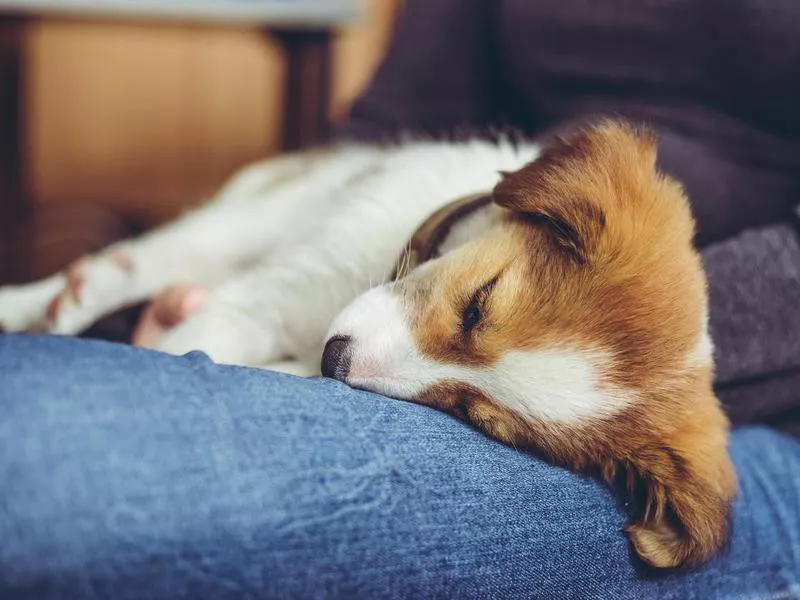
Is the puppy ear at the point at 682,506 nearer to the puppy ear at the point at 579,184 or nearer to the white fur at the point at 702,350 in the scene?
the white fur at the point at 702,350

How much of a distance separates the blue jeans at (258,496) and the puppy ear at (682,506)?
43 millimetres

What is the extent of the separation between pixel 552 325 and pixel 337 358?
0.35 meters

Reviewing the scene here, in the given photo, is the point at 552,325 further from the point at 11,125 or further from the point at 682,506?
the point at 11,125

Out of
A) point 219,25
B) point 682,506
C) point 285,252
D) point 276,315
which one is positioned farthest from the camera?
point 219,25

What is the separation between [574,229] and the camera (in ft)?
4.01

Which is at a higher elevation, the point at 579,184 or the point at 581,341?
the point at 579,184

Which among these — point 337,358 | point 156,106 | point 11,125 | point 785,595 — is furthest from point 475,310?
point 156,106

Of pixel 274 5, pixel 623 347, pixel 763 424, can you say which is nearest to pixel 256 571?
pixel 623 347

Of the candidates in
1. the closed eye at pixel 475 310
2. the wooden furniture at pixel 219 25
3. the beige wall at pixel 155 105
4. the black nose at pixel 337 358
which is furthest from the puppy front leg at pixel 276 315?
the beige wall at pixel 155 105

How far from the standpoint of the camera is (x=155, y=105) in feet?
13.7

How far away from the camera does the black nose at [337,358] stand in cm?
114

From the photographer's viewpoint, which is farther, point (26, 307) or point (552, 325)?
point (26, 307)

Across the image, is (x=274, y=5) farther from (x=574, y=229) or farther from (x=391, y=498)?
(x=391, y=498)

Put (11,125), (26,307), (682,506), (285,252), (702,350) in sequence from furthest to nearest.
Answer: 1. (11,125)
2. (26,307)
3. (285,252)
4. (702,350)
5. (682,506)
